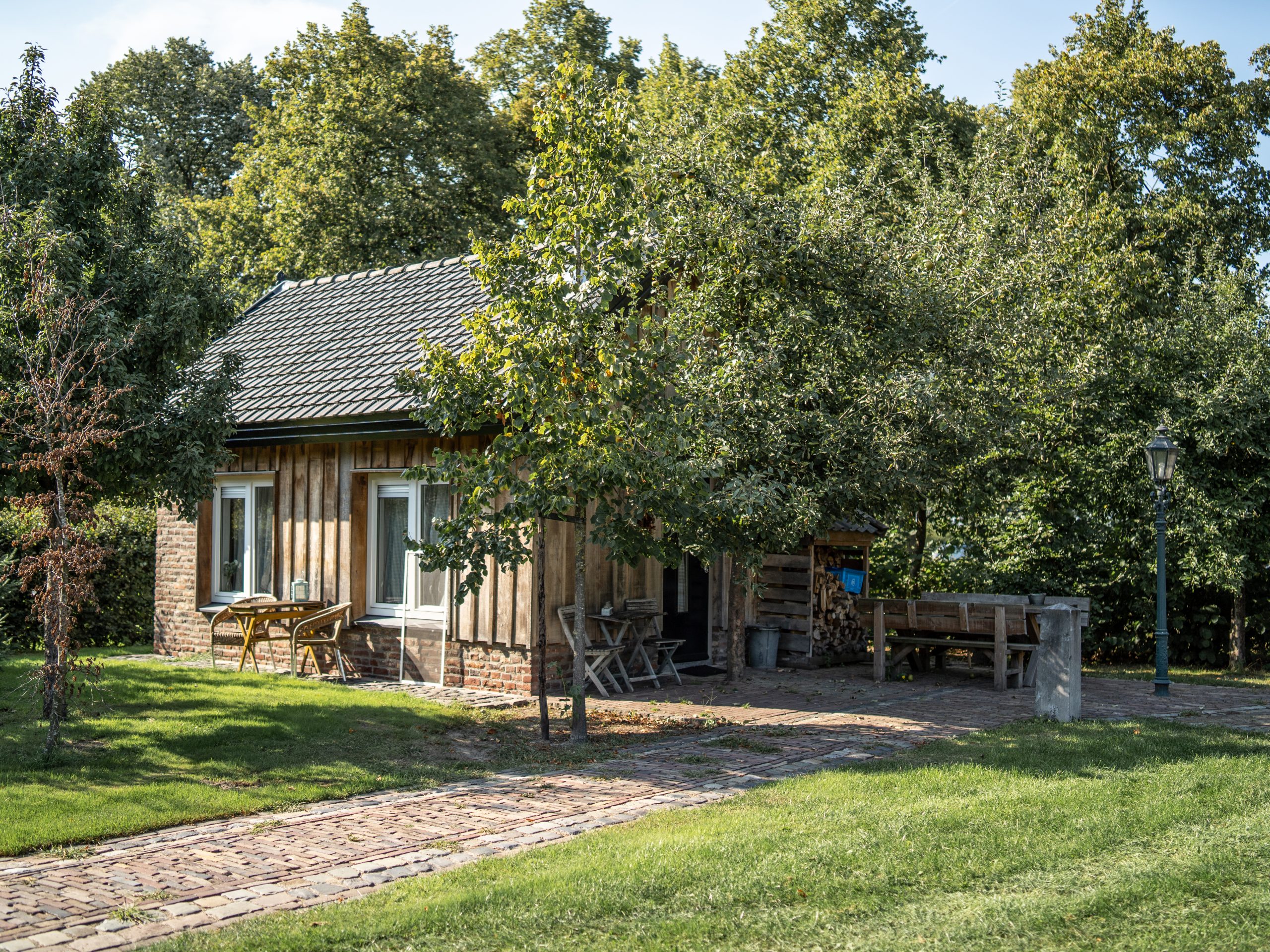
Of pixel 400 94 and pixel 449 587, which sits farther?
pixel 400 94

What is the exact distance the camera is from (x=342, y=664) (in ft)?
45.0

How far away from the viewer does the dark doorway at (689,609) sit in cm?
1522

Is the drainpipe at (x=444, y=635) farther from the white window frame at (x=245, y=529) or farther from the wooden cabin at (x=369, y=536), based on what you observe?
the white window frame at (x=245, y=529)

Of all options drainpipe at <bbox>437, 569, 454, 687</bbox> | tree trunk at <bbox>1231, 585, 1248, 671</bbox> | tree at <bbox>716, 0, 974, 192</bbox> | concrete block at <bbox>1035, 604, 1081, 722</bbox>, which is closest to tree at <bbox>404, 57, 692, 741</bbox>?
drainpipe at <bbox>437, 569, 454, 687</bbox>

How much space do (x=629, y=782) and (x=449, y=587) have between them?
5233 millimetres

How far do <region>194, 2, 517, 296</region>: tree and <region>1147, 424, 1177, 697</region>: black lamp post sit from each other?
66.2ft

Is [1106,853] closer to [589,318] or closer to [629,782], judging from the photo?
[629,782]

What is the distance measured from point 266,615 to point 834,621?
27.0ft

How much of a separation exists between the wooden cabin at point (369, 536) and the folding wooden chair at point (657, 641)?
0.19 meters

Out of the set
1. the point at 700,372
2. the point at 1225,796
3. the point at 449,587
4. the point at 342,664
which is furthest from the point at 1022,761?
the point at 342,664

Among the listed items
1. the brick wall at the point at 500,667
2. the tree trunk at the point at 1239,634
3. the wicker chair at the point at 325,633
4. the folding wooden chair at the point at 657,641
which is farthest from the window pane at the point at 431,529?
the tree trunk at the point at 1239,634

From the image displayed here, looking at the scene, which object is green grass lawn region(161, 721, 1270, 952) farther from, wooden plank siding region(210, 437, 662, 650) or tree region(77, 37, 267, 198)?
tree region(77, 37, 267, 198)

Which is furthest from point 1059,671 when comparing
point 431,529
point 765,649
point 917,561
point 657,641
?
point 917,561

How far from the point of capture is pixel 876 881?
19.6ft
